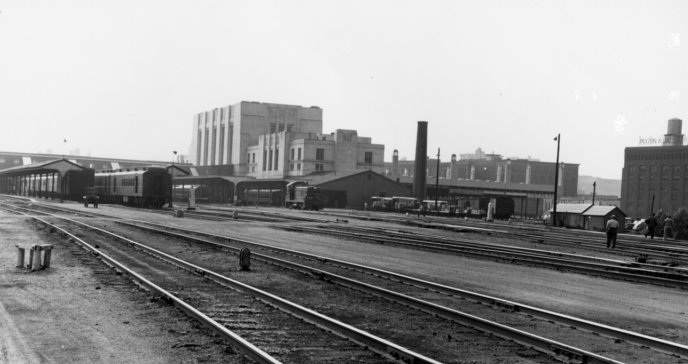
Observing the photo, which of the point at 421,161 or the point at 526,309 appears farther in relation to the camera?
the point at 421,161

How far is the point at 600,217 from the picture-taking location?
47.8 metres

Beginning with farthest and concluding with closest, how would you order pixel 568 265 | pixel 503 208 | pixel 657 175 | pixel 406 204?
pixel 657 175
pixel 406 204
pixel 503 208
pixel 568 265

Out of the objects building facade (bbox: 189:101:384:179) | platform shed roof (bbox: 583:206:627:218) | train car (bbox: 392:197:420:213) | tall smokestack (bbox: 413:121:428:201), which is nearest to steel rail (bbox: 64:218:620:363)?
platform shed roof (bbox: 583:206:627:218)

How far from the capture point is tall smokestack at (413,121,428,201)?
88188 millimetres

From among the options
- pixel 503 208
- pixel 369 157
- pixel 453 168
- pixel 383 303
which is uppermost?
pixel 369 157

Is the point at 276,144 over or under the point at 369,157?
over

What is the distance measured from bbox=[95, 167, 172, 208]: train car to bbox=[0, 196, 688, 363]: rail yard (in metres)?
37.3

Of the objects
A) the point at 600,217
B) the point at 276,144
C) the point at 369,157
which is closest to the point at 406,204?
the point at 369,157

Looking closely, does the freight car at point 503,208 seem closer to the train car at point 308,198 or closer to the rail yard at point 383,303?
the train car at point 308,198

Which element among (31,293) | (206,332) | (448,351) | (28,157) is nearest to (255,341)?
(206,332)

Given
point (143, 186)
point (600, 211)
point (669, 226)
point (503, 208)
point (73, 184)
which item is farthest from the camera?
point (73, 184)

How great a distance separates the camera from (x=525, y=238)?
3406 cm

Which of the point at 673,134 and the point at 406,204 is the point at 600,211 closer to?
the point at 406,204

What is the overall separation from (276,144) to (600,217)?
6529 cm
